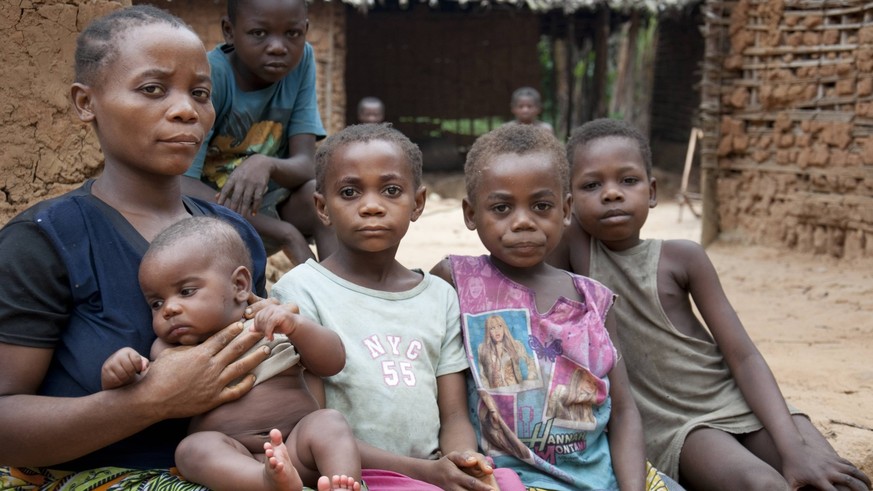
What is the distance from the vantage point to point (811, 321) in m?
6.05

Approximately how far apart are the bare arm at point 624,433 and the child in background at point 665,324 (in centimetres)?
38

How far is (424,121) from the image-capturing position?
15531 millimetres

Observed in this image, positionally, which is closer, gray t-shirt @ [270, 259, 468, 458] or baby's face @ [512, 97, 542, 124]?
gray t-shirt @ [270, 259, 468, 458]

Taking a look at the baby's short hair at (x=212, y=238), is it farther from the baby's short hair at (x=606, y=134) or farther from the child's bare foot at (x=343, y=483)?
the baby's short hair at (x=606, y=134)

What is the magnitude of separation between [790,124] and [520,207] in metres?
6.01

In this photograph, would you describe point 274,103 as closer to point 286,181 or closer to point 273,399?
point 286,181

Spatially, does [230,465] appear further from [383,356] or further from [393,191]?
Result: [393,191]

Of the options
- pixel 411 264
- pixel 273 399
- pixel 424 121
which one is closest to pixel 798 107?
pixel 411 264

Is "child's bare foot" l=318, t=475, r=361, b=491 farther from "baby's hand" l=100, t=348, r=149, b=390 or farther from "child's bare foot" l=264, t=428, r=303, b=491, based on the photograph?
"baby's hand" l=100, t=348, r=149, b=390

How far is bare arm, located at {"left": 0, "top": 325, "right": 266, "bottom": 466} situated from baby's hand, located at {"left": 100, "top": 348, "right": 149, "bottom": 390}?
0.04 metres

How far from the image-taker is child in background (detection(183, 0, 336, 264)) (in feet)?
11.3

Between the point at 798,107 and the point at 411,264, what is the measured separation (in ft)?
12.0

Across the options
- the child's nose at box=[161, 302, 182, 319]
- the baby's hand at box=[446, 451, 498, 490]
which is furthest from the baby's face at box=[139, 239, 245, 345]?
the baby's hand at box=[446, 451, 498, 490]

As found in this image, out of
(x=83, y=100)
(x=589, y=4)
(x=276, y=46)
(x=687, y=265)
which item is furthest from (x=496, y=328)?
(x=589, y=4)
